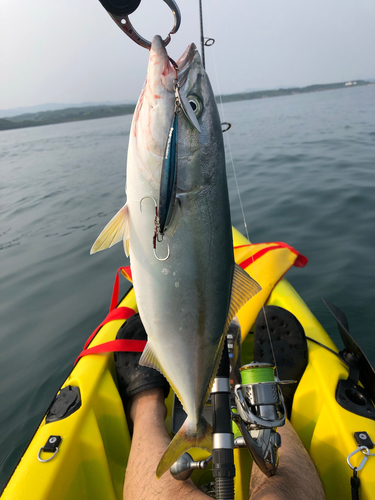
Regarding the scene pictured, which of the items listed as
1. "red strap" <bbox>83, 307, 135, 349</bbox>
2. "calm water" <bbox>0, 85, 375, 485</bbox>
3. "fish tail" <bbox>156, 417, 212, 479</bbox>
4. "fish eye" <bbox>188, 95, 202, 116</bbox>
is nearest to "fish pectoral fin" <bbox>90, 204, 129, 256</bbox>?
"fish eye" <bbox>188, 95, 202, 116</bbox>

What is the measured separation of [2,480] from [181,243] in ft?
9.01

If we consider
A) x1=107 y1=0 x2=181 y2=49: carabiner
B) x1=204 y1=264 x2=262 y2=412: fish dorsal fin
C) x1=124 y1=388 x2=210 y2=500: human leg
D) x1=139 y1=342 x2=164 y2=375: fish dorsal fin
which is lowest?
x1=124 y1=388 x2=210 y2=500: human leg

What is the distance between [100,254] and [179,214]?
525 cm

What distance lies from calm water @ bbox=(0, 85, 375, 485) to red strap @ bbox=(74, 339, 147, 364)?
1188mm

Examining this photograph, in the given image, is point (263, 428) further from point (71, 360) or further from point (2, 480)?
point (71, 360)

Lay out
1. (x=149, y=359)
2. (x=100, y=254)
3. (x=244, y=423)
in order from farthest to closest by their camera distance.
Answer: (x=100, y=254), (x=244, y=423), (x=149, y=359)

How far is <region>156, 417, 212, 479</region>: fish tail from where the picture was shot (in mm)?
1385

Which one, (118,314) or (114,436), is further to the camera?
(118,314)

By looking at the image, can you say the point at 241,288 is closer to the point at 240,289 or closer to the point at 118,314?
the point at 240,289

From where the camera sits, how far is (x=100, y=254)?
608cm

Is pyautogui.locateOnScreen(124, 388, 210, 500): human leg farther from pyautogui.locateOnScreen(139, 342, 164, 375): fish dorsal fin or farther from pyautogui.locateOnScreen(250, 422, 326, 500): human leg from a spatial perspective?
pyautogui.locateOnScreen(139, 342, 164, 375): fish dorsal fin

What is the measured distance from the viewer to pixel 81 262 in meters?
5.92

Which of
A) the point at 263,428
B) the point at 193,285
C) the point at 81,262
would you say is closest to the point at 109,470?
the point at 263,428

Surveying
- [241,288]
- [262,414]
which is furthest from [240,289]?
[262,414]
